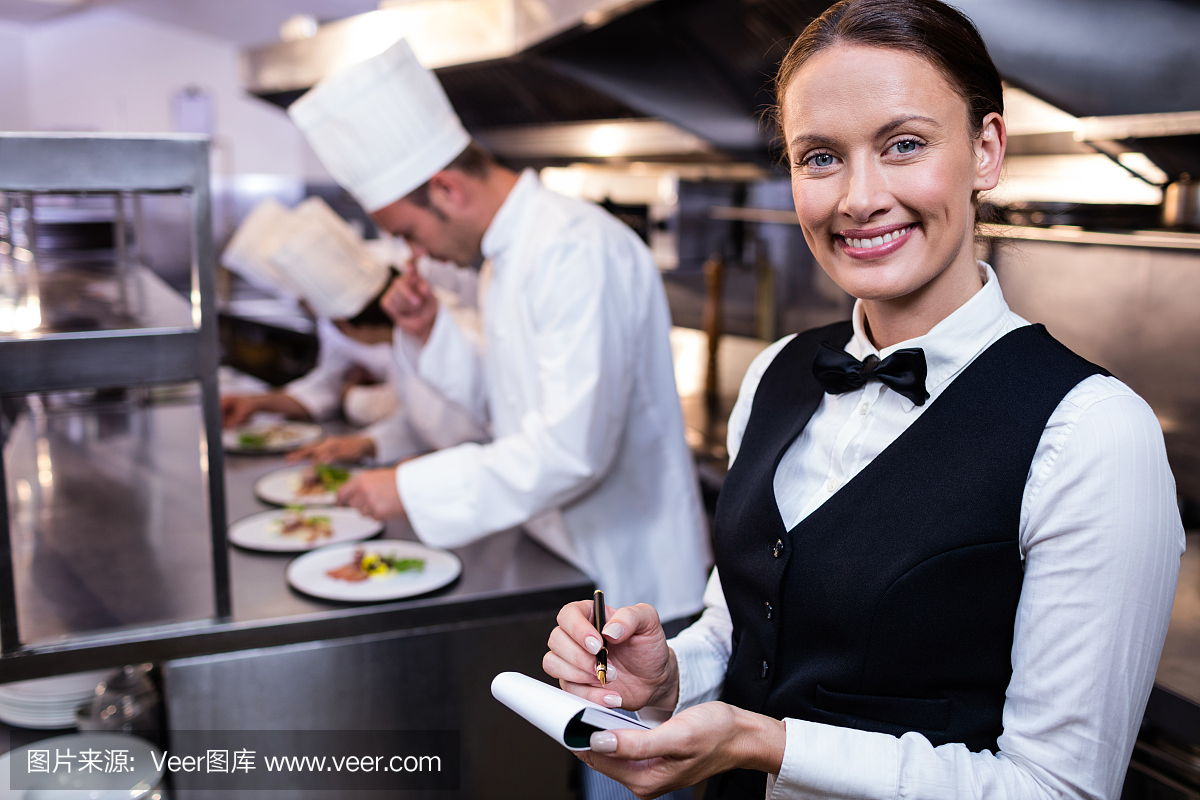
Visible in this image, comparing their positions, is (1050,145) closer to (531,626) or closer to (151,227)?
(531,626)

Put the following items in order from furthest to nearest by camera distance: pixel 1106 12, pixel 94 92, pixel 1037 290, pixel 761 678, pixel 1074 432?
pixel 94 92 < pixel 1037 290 < pixel 1106 12 < pixel 761 678 < pixel 1074 432

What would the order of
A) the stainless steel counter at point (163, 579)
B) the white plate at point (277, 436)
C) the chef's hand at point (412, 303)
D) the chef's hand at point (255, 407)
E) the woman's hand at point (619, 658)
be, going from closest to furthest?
the woman's hand at point (619, 658), the stainless steel counter at point (163, 579), the chef's hand at point (412, 303), the white plate at point (277, 436), the chef's hand at point (255, 407)

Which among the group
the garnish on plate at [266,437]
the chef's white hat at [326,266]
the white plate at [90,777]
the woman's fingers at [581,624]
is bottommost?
the white plate at [90,777]

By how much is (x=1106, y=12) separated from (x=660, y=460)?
1.21 metres

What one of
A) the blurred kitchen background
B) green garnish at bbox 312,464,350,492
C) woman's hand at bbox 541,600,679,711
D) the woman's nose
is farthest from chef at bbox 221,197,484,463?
the woman's nose

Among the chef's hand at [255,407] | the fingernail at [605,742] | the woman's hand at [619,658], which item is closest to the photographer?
the fingernail at [605,742]

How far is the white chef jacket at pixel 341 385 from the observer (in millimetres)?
3480

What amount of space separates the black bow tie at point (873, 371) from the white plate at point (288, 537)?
128 cm

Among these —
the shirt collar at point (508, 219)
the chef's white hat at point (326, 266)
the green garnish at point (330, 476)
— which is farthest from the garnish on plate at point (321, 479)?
the shirt collar at point (508, 219)

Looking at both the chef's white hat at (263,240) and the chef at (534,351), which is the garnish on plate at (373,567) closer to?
the chef at (534,351)

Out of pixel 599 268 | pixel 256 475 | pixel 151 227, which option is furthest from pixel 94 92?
pixel 599 268

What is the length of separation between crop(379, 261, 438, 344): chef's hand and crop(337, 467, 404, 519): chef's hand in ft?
1.63

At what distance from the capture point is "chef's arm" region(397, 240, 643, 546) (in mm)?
1881

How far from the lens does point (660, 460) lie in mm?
2135
